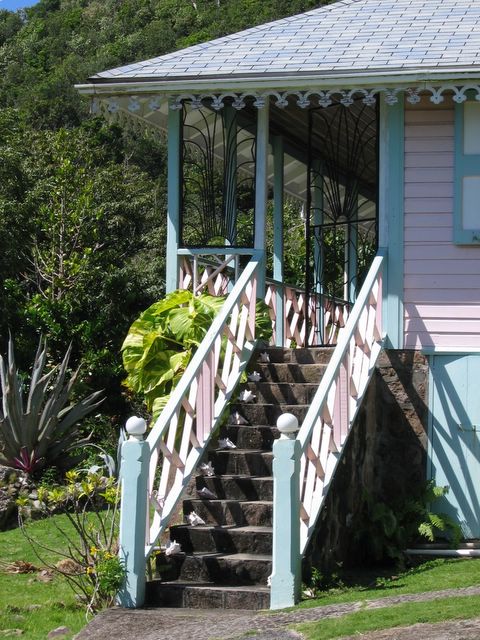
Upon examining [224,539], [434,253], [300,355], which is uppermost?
[434,253]

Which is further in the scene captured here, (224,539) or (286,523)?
(224,539)

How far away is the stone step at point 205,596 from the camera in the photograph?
796 cm

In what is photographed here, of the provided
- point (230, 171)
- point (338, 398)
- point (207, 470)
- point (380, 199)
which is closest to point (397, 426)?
point (338, 398)

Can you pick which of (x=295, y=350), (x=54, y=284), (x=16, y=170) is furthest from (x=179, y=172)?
(x=16, y=170)

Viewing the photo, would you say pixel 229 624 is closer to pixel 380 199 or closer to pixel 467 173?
pixel 380 199

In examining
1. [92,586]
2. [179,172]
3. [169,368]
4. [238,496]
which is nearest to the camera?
[92,586]

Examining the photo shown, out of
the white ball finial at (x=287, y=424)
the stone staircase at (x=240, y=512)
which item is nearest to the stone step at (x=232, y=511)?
the stone staircase at (x=240, y=512)

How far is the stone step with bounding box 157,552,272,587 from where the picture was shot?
825cm

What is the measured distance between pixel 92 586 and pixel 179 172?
4.28 meters

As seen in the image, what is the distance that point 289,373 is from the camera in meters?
10.4

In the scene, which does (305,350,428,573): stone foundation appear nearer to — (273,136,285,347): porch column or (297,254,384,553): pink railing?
(297,254,384,553): pink railing

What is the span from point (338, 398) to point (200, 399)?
3.37 feet

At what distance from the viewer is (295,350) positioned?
10.7m

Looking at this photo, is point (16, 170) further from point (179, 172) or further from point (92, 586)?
point (92, 586)
